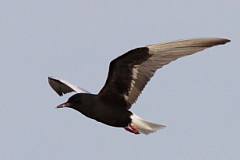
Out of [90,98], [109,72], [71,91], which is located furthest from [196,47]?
[71,91]

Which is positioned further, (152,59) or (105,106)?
(105,106)

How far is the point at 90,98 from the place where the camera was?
33.2ft

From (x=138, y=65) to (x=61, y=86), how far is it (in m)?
3.53

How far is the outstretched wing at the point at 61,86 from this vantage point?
12.1 meters

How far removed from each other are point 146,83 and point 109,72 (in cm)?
68

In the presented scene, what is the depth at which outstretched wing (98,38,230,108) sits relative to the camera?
357 inches

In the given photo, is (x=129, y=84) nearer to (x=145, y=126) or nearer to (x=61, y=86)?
(x=145, y=126)

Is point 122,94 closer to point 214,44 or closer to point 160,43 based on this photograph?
point 160,43

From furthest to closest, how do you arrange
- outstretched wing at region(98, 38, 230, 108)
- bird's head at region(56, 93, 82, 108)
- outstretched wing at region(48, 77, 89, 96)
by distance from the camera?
outstretched wing at region(48, 77, 89, 96)
bird's head at region(56, 93, 82, 108)
outstretched wing at region(98, 38, 230, 108)

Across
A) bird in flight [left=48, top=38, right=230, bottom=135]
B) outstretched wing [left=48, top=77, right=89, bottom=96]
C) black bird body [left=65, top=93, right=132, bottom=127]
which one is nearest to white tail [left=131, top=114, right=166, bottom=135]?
bird in flight [left=48, top=38, right=230, bottom=135]

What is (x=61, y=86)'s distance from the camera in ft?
41.6

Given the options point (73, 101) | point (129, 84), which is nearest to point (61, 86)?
point (73, 101)

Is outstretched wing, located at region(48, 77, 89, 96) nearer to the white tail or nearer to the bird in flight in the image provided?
the bird in flight

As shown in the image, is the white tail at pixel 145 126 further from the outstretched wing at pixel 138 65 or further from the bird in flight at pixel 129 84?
the outstretched wing at pixel 138 65
